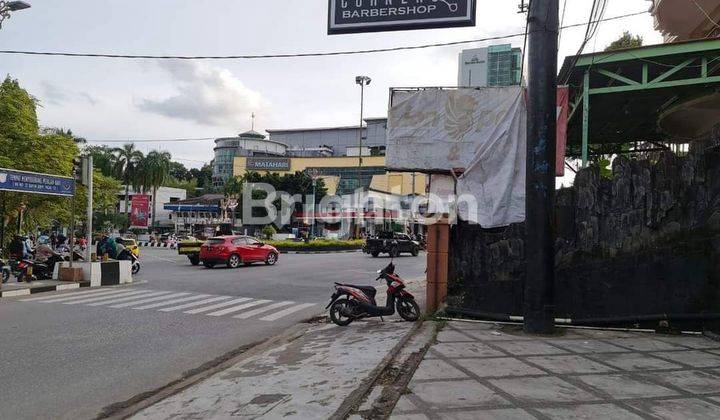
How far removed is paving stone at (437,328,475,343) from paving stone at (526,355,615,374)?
50.1 inches

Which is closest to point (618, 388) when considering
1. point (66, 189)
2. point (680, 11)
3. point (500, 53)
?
point (680, 11)

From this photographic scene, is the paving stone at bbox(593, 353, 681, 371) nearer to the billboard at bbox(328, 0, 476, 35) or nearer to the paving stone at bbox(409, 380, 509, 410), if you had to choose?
the paving stone at bbox(409, 380, 509, 410)

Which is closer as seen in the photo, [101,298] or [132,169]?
[101,298]

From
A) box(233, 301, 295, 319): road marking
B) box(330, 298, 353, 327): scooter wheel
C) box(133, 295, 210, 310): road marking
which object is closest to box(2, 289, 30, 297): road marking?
box(133, 295, 210, 310): road marking

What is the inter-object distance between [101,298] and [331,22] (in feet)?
31.0

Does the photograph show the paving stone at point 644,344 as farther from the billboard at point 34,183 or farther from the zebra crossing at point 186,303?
the billboard at point 34,183

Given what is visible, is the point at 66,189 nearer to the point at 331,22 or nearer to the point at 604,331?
the point at 331,22

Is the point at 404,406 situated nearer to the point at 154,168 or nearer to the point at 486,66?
the point at 486,66

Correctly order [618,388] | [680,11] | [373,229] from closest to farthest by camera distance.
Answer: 1. [618,388]
2. [680,11]
3. [373,229]

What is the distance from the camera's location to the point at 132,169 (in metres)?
64.2

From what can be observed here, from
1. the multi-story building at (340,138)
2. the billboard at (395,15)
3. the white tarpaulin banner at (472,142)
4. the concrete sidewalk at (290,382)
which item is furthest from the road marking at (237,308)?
the multi-story building at (340,138)

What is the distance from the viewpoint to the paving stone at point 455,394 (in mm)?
4621

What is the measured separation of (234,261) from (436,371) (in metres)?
17.9

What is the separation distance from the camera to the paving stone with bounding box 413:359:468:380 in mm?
5473
